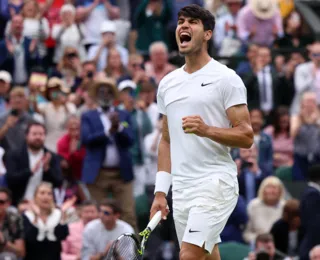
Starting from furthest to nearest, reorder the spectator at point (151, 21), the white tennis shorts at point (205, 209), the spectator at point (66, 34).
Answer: the spectator at point (151, 21)
the spectator at point (66, 34)
the white tennis shorts at point (205, 209)

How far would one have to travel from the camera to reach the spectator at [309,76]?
53.8 ft

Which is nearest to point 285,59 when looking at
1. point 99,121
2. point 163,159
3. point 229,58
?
point 229,58

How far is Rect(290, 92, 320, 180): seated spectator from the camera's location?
15.0 m

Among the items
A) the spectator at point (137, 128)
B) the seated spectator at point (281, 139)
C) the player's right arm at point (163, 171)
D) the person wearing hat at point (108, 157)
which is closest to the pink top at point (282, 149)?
the seated spectator at point (281, 139)

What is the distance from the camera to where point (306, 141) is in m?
15.1

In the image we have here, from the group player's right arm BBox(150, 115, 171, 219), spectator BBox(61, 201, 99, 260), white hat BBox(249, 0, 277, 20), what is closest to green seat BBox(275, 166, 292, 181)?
spectator BBox(61, 201, 99, 260)

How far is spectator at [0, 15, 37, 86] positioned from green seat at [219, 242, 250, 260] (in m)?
5.09

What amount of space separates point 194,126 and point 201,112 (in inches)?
12.9

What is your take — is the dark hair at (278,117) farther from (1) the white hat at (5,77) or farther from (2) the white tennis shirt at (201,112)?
(2) the white tennis shirt at (201,112)

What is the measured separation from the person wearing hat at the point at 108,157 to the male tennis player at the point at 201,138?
529 cm

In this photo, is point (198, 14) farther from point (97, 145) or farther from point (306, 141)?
point (306, 141)

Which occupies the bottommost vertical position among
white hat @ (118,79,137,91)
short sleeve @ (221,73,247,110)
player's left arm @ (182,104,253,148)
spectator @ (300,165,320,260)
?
spectator @ (300,165,320,260)

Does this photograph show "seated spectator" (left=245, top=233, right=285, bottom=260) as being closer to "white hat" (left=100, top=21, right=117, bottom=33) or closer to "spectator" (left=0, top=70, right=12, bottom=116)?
"spectator" (left=0, top=70, right=12, bottom=116)

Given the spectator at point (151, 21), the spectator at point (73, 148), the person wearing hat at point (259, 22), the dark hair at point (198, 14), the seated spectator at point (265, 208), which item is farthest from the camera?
the spectator at point (151, 21)
